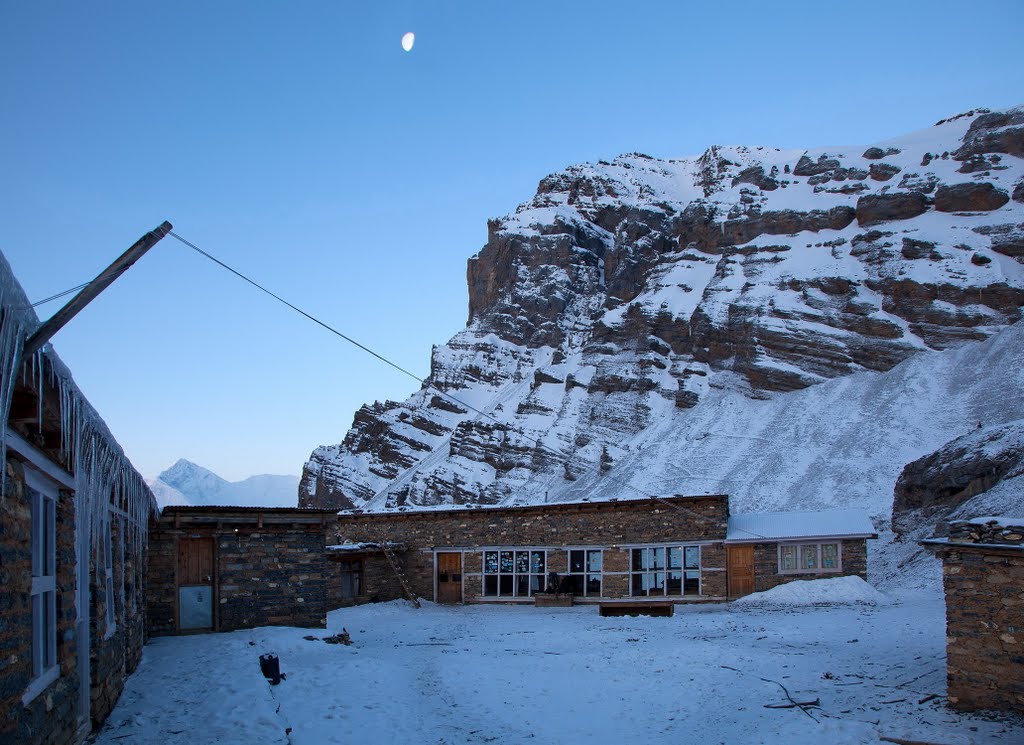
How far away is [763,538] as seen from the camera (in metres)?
25.4

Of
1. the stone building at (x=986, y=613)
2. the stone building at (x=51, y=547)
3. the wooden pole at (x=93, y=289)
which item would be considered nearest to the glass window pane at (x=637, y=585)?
the stone building at (x=986, y=613)

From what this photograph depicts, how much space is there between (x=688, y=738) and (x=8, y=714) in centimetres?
804

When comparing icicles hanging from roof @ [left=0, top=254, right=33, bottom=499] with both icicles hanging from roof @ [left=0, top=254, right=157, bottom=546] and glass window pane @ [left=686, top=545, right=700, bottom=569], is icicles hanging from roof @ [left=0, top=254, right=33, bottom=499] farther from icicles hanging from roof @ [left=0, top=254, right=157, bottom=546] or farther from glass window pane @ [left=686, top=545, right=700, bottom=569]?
glass window pane @ [left=686, top=545, right=700, bottom=569]

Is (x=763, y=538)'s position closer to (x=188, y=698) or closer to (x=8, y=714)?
(x=188, y=698)

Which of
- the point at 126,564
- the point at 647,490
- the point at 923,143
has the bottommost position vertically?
the point at 647,490

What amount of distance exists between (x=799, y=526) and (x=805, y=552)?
0.80 m

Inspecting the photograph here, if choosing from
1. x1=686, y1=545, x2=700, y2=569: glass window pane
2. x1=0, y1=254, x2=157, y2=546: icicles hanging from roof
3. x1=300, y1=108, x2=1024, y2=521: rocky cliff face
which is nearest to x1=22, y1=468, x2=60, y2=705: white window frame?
x1=0, y1=254, x2=157, y2=546: icicles hanging from roof

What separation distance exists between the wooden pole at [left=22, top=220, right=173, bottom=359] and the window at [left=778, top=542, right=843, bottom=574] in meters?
22.7

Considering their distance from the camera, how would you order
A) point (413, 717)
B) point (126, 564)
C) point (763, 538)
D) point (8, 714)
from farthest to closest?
1. point (763, 538)
2. point (126, 564)
3. point (413, 717)
4. point (8, 714)

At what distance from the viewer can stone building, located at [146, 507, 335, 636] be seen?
59.5 feet

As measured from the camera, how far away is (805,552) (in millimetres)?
25297

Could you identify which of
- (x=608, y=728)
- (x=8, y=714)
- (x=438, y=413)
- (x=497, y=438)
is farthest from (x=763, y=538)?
(x=438, y=413)

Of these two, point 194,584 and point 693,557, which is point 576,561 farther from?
point 194,584

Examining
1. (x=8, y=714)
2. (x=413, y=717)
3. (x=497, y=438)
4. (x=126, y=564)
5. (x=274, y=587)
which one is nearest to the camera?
(x=8, y=714)
